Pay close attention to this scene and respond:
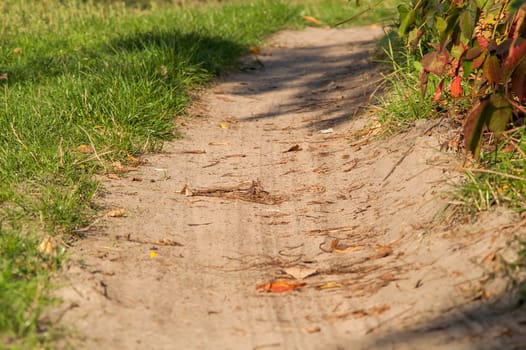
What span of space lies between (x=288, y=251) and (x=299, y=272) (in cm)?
32

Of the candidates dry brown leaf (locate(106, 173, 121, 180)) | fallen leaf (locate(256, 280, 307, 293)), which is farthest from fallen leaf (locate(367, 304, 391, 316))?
dry brown leaf (locate(106, 173, 121, 180))

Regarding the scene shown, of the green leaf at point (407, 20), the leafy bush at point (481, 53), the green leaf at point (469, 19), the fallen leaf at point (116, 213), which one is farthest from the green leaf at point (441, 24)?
the fallen leaf at point (116, 213)

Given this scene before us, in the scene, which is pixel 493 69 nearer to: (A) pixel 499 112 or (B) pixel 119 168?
(A) pixel 499 112

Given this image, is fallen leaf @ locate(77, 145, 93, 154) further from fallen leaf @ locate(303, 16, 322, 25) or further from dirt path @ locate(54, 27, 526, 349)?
fallen leaf @ locate(303, 16, 322, 25)

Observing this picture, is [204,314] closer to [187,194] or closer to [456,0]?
[187,194]

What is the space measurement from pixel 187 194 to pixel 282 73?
11.9 ft

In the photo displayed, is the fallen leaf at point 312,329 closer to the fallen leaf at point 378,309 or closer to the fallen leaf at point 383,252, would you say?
the fallen leaf at point 378,309

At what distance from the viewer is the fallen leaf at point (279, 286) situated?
357 cm

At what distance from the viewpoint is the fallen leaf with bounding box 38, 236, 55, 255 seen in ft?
11.6

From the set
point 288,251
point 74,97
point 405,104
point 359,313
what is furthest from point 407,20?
point 74,97

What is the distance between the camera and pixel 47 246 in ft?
11.8

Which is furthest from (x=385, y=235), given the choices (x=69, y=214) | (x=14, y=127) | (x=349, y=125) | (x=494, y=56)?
(x=14, y=127)

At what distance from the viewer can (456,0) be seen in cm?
407

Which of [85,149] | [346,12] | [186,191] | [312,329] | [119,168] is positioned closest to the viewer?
[312,329]
